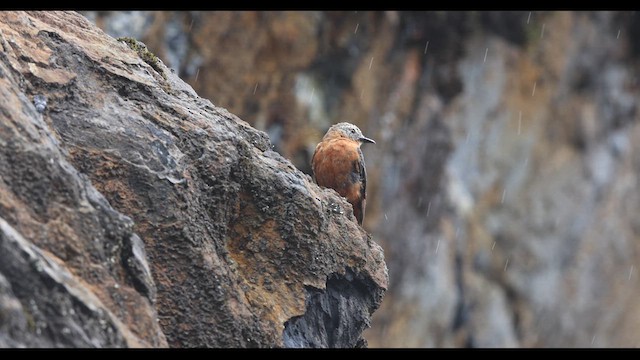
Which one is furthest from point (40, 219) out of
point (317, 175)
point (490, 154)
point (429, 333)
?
point (490, 154)

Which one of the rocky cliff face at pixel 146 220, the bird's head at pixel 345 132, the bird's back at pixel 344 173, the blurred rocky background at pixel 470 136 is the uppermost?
the blurred rocky background at pixel 470 136

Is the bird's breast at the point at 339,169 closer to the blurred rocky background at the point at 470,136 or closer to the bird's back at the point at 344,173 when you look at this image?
→ the bird's back at the point at 344,173

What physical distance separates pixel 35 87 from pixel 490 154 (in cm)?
2295

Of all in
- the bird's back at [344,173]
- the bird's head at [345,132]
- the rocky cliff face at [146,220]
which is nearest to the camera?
the rocky cliff face at [146,220]

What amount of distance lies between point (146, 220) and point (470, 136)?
21692mm

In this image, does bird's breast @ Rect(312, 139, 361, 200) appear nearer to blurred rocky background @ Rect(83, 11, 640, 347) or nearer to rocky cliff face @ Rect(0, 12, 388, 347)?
rocky cliff face @ Rect(0, 12, 388, 347)

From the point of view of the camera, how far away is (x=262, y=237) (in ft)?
25.2

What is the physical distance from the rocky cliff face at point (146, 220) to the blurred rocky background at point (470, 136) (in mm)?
10439

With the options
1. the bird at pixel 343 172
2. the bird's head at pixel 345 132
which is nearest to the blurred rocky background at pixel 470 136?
the bird's head at pixel 345 132

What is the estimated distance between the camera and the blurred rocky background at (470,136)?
20.9m

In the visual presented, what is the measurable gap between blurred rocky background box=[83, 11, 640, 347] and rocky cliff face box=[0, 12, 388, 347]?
34.2 ft

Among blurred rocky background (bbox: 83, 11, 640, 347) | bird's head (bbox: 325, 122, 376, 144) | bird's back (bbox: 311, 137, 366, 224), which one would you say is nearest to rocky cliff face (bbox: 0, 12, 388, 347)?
bird's back (bbox: 311, 137, 366, 224)

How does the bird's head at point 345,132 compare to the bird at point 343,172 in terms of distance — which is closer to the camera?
the bird at point 343,172

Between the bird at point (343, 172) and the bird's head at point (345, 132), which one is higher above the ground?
the bird's head at point (345, 132)
